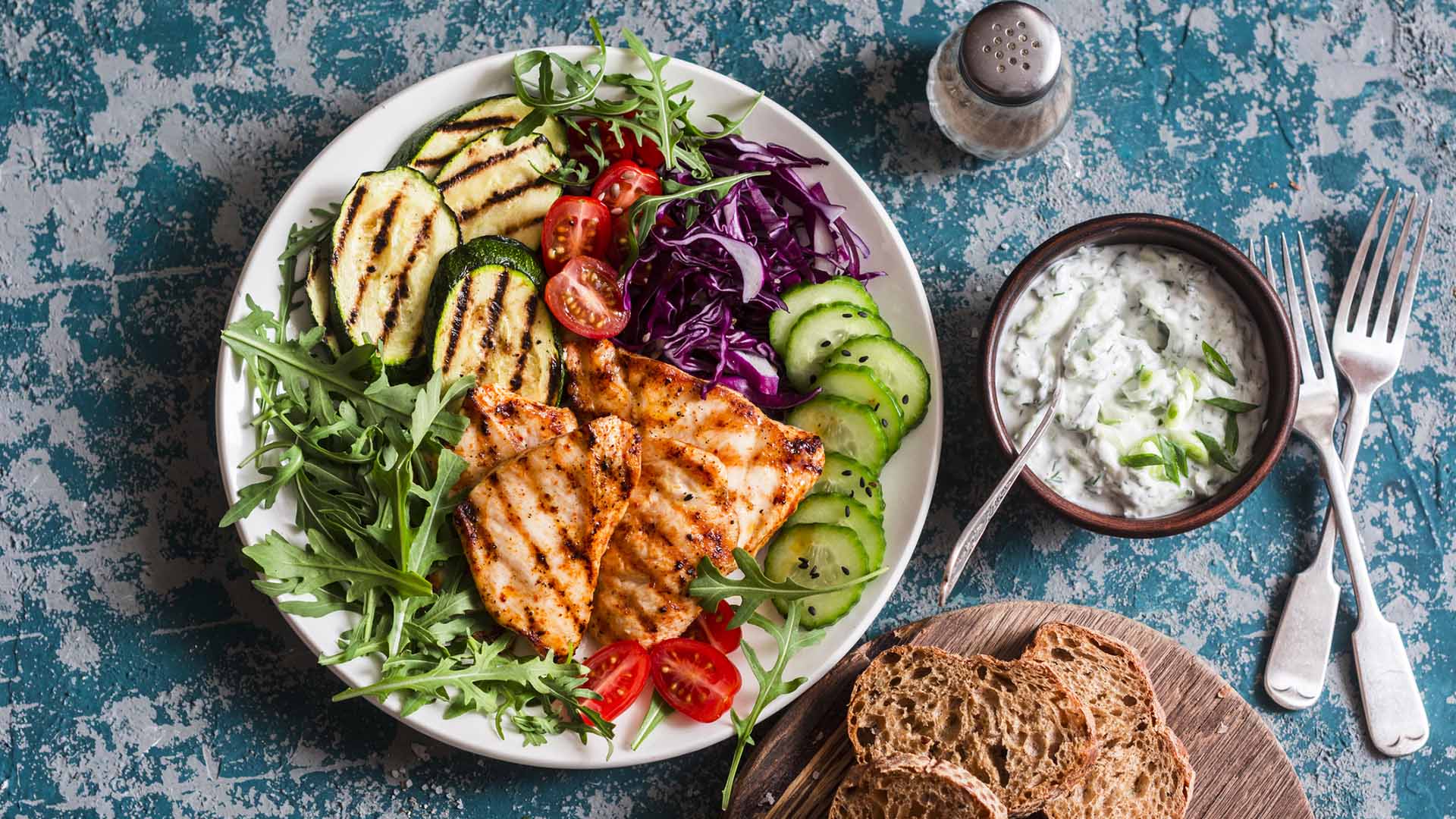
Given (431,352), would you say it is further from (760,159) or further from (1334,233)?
(1334,233)

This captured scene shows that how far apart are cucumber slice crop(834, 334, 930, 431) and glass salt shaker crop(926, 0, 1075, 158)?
0.89 m

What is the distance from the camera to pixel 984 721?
11.1ft

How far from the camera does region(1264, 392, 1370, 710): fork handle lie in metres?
3.74

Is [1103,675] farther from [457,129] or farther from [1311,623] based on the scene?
[457,129]

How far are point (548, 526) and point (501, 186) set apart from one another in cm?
112

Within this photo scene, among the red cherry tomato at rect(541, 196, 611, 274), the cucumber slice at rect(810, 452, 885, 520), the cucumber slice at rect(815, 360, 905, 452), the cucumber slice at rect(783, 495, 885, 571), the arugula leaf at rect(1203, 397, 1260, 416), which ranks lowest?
the cucumber slice at rect(783, 495, 885, 571)

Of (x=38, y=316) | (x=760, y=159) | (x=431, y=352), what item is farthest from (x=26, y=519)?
(x=760, y=159)

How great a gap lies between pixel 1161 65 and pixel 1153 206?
21.6 inches

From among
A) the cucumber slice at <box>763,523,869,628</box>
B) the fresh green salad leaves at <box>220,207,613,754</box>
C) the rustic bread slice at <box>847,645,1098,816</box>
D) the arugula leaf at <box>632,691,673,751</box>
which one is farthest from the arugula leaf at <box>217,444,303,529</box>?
the rustic bread slice at <box>847,645,1098,816</box>

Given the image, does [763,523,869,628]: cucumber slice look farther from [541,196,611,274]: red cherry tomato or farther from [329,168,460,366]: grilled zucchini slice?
[329,168,460,366]: grilled zucchini slice

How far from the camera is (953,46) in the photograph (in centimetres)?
364

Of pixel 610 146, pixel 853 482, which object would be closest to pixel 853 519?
pixel 853 482

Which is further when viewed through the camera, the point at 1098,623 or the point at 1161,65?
the point at 1161,65

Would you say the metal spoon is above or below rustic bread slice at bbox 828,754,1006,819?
above
